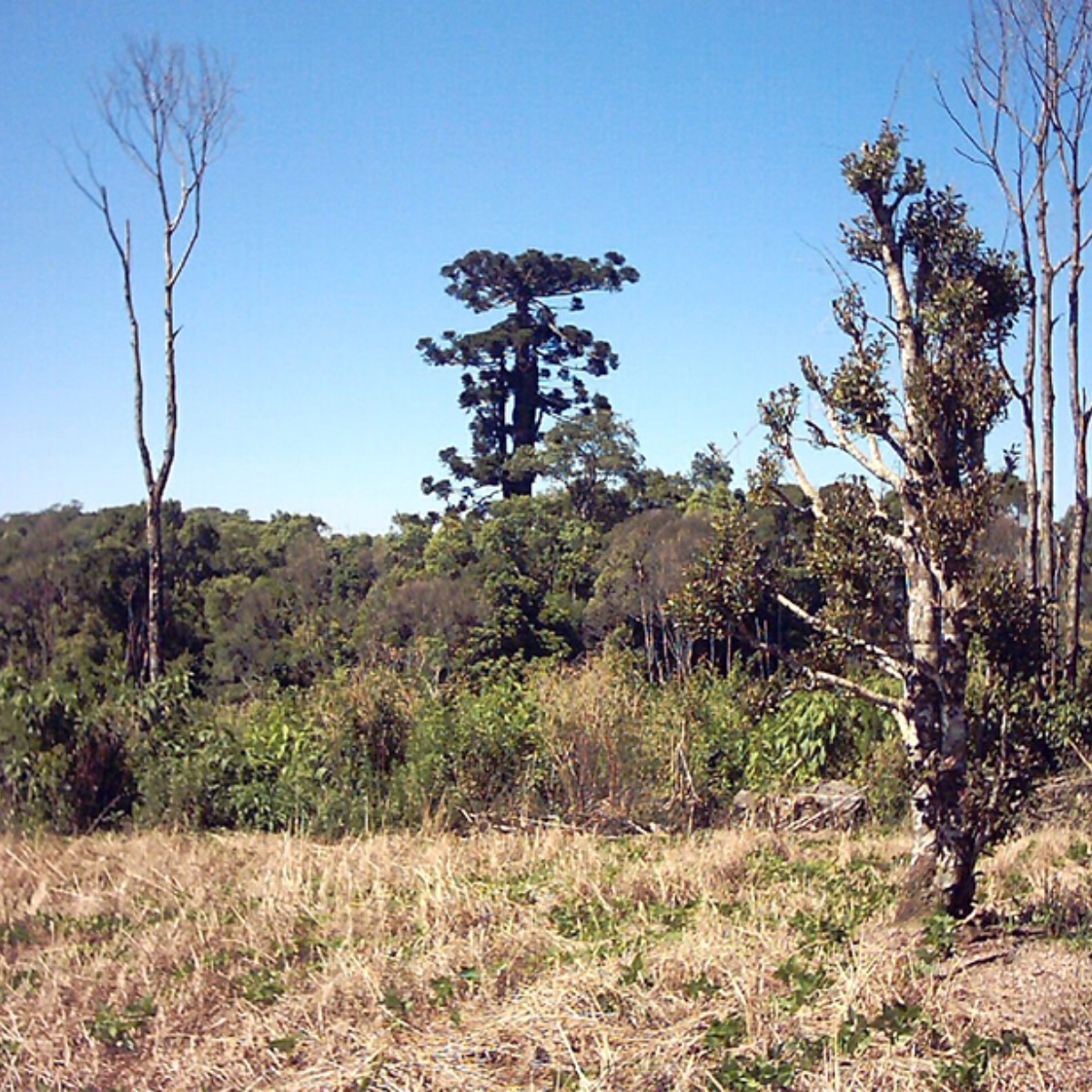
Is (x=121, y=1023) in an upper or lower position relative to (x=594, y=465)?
lower

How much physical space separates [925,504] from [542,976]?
247 centimetres

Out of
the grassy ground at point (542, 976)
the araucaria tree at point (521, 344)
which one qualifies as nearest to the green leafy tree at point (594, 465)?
the araucaria tree at point (521, 344)

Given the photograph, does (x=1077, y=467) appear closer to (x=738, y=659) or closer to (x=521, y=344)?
(x=738, y=659)

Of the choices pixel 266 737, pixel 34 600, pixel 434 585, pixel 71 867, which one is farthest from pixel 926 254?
pixel 34 600

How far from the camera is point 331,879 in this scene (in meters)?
6.67

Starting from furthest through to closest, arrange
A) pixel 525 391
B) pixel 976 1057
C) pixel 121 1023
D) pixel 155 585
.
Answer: pixel 525 391
pixel 155 585
pixel 121 1023
pixel 976 1057

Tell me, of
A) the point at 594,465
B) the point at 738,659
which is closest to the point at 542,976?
the point at 738,659

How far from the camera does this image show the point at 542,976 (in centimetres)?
491

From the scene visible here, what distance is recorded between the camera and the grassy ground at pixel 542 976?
4098mm

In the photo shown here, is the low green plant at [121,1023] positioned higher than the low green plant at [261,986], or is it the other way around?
the low green plant at [261,986]

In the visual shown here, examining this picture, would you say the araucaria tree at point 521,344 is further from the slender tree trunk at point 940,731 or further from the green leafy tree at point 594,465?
the slender tree trunk at point 940,731

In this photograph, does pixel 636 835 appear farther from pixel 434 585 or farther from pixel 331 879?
pixel 434 585

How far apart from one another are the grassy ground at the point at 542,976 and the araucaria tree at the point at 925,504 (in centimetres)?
62

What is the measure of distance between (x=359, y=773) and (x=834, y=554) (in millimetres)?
5397
